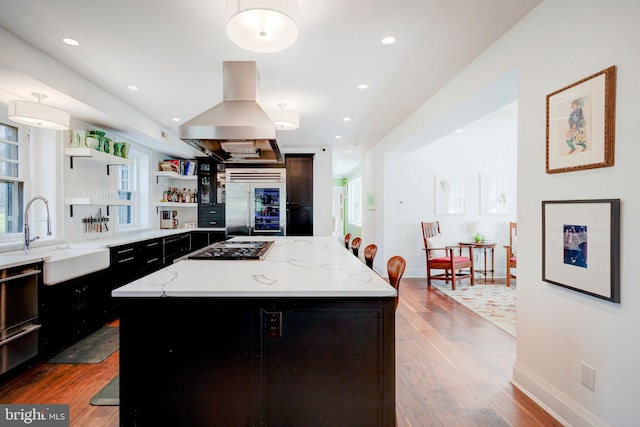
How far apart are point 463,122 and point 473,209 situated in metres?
2.69

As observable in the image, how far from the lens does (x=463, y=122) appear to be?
3658 millimetres

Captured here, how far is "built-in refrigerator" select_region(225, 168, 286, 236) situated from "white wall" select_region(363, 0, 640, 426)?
433 cm

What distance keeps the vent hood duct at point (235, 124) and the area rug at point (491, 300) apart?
3.07 meters

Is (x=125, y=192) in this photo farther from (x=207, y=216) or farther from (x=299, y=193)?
(x=299, y=193)

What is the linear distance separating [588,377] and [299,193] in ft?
17.3

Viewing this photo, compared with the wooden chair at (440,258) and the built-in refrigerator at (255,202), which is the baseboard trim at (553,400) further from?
the built-in refrigerator at (255,202)

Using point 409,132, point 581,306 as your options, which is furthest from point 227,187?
point 581,306

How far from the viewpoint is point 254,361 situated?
151 cm

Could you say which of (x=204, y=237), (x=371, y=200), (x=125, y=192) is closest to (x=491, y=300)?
(x=371, y=200)

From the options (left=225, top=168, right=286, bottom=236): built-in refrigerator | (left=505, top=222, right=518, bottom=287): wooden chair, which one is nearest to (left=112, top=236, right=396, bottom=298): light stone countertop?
(left=225, top=168, right=286, bottom=236): built-in refrigerator

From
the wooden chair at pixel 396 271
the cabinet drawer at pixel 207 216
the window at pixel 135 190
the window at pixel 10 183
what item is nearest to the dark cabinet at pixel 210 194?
the cabinet drawer at pixel 207 216

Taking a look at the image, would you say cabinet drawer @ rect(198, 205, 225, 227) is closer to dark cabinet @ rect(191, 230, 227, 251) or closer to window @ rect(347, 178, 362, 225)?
dark cabinet @ rect(191, 230, 227, 251)

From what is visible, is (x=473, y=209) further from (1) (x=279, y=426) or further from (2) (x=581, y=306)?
(1) (x=279, y=426)

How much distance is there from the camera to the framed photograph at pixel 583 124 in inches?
61.8
